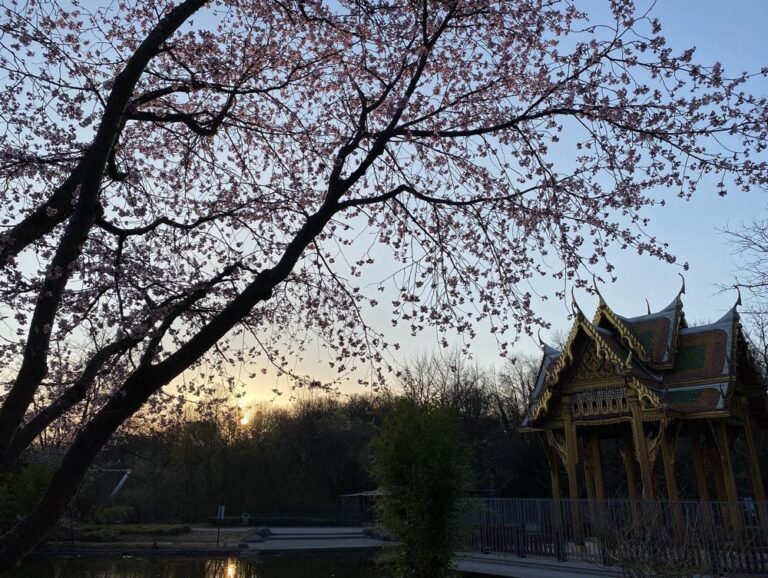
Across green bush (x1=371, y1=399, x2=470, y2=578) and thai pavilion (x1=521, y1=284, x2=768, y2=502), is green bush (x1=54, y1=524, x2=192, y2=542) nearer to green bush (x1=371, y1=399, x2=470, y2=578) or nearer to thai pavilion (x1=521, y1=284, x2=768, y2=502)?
green bush (x1=371, y1=399, x2=470, y2=578)

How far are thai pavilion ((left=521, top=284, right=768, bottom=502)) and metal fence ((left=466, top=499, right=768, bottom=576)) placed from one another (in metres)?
1.02

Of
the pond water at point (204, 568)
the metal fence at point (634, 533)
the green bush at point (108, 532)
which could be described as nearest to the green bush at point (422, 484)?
the metal fence at point (634, 533)

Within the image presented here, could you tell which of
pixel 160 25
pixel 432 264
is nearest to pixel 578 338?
pixel 432 264

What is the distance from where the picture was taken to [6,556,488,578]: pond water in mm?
17578

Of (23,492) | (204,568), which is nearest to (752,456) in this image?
(204,568)

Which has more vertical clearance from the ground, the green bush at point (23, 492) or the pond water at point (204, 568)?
the green bush at point (23, 492)

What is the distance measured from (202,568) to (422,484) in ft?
37.1

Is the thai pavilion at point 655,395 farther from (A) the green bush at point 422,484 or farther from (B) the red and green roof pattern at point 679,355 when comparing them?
(A) the green bush at point 422,484

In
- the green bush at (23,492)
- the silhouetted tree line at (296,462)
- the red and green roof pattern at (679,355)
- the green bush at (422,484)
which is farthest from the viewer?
the silhouetted tree line at (296,462)

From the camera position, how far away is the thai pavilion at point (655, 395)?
562 inches

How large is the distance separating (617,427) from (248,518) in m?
26.4

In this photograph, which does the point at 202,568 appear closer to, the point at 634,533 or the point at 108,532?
the point at 108,532

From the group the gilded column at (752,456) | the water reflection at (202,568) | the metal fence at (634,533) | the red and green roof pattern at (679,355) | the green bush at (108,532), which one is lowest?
the water reflection at (202,568)

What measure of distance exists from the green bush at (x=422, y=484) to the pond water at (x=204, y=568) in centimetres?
496
